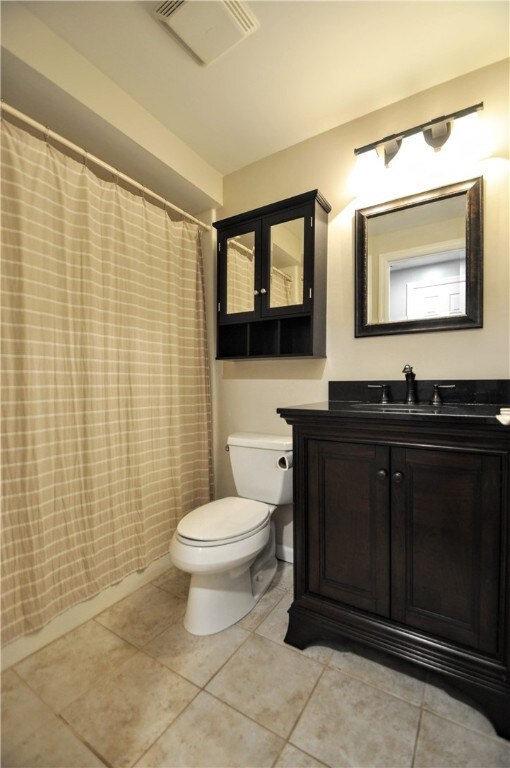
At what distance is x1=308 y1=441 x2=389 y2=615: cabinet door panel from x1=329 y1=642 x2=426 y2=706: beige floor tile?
23cm

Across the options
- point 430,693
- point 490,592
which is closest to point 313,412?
point 490,592

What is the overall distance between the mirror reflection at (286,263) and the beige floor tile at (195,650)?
158cm

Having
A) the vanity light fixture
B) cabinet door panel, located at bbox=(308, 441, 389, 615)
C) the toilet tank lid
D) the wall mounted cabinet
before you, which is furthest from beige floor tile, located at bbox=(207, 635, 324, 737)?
the vanity light fixture

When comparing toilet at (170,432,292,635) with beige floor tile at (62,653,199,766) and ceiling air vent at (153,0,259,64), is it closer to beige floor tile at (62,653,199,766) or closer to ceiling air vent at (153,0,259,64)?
beige floor tile at (62,653,199,766)

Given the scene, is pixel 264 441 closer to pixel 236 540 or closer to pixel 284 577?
pixel 236 540

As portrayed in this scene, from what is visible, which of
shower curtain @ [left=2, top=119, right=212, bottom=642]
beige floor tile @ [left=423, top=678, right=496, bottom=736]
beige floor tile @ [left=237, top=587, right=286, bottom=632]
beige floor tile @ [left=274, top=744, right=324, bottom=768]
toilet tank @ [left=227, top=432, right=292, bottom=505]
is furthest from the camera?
toilet tank @ [left=227, top=432, right=292, bottom=505]

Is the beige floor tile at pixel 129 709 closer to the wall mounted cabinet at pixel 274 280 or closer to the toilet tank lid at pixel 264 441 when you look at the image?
the toilet tank lid at pixel 264 441

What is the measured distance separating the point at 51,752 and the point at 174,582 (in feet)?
2.70

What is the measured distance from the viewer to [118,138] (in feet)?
5.00

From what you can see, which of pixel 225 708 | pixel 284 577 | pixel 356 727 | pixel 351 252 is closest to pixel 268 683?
pixel 225 708

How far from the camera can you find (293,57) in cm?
136

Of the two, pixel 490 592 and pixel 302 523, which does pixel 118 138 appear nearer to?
pixel 302 523

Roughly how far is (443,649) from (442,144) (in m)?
1.98

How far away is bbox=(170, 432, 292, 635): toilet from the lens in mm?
1299
